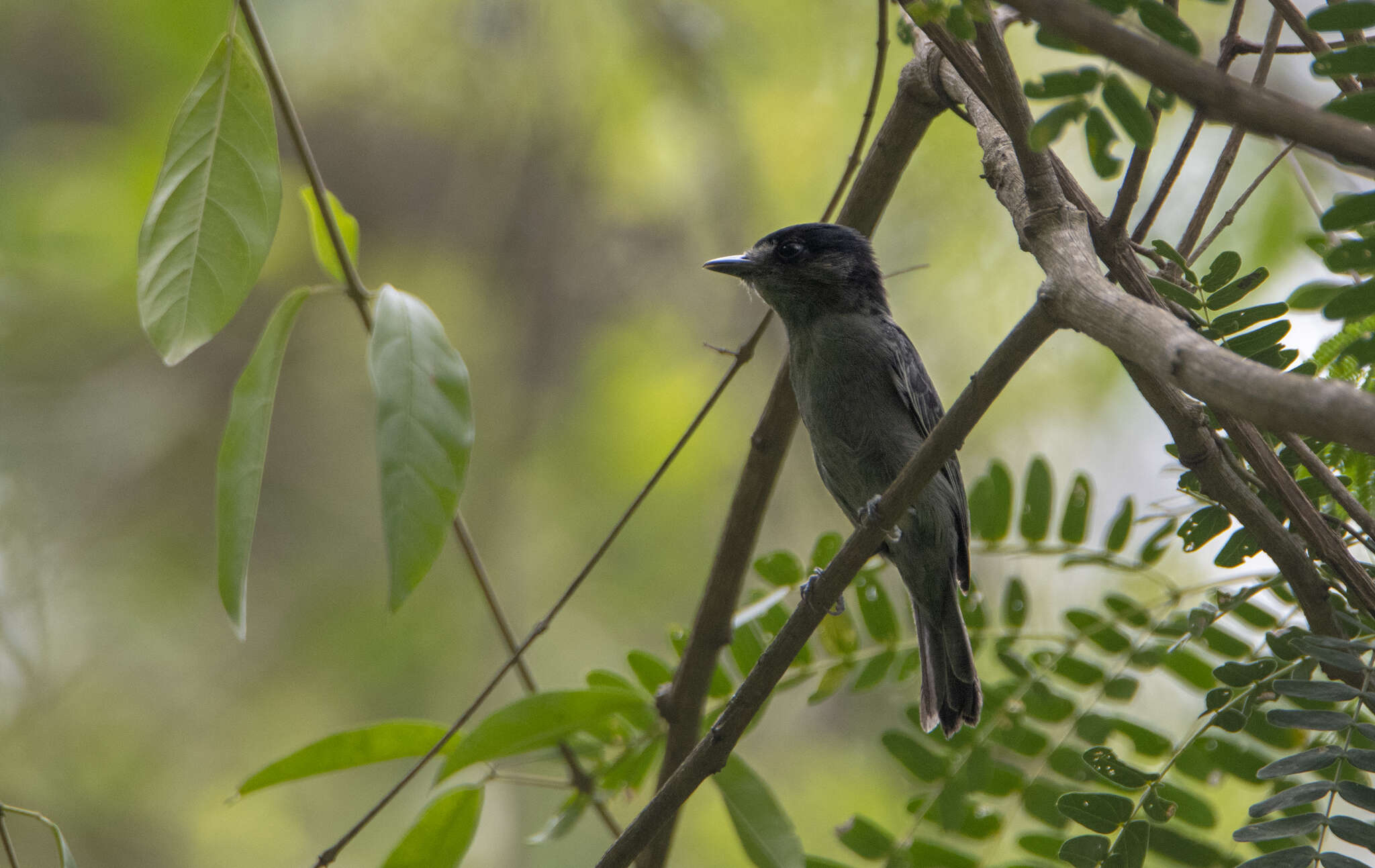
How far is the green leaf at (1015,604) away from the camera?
2.76 meters

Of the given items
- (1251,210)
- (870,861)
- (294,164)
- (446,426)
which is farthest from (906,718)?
(294,164)

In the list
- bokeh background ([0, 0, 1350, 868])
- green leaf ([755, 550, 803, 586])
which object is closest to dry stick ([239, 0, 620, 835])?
green leaf ([755, 550, 803, 586])

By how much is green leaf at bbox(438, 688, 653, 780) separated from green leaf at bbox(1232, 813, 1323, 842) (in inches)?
54.4

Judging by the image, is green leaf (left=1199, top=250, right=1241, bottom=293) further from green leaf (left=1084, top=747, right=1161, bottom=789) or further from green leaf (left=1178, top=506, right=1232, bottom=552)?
green leaf (left=1084, top=747, right=1161, bottom=789)

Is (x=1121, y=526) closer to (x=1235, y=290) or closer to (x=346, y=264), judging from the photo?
(x=1235, y=290)

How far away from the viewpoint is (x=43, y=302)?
215 inches

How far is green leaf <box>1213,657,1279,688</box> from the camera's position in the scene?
1951 mm

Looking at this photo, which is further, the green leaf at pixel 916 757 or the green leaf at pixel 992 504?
the green leaf at pixel 992 504

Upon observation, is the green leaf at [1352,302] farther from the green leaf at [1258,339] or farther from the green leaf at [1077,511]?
→ the green leaf at [1077,511]

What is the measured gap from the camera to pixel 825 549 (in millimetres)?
2992

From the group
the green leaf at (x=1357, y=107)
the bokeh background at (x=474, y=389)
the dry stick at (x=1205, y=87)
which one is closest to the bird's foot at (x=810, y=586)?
the green leaf at (x=1357, y=107)

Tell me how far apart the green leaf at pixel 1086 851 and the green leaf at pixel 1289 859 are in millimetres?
291

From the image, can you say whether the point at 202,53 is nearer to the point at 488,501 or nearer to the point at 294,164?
the point at 294,164

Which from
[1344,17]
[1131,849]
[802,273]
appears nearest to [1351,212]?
[1344,17]
